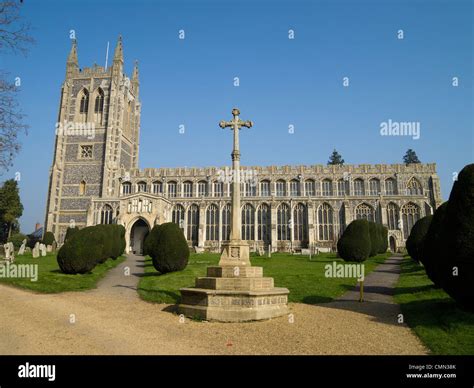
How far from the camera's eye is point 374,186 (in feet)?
156

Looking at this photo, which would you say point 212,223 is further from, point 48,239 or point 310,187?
point 48,239

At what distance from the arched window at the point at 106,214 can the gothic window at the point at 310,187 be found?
26550 mm

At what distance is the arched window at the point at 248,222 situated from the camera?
45594 mm

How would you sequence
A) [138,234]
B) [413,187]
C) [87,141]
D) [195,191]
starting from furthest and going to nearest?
[195,191], [87,141], [413,187], [138,234]

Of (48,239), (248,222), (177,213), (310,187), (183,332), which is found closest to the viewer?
(183,332)

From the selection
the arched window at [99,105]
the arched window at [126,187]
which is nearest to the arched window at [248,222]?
the arched window at [126,187]

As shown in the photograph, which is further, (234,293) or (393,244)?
(393,244)

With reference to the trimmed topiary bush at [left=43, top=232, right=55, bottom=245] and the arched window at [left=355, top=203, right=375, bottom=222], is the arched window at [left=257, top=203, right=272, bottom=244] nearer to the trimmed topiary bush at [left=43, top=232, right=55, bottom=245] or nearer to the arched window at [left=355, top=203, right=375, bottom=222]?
the arched window at [left=355, top=203, right=375, bottom=222]

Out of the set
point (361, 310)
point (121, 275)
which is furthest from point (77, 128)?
point (361, 310)

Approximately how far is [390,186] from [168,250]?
3889cm

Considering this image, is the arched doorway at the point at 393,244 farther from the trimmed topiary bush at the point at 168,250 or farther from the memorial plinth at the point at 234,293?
the memorial plinth at the point at 234,293

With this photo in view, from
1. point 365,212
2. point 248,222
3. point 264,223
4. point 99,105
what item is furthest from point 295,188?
point 99,105
